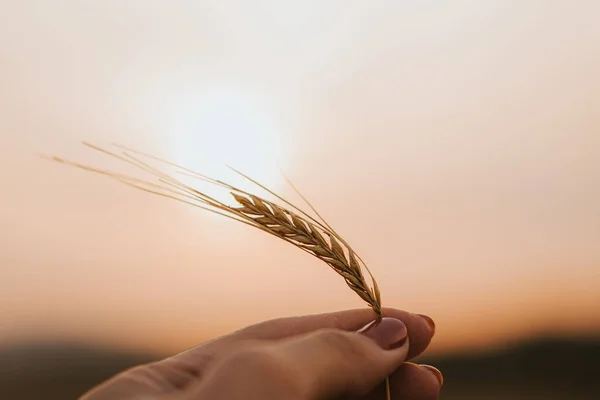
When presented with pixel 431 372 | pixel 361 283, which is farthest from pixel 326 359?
pixel 431 372

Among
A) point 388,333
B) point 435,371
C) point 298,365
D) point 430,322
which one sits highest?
point 298,365

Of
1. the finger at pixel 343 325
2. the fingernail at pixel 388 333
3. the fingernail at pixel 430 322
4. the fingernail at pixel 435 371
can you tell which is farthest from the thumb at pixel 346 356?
the fingernail at pixel 435 371

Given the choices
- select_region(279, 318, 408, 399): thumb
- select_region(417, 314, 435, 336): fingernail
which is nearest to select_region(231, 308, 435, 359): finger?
select_region(417, 314, 435, 336): fingernail

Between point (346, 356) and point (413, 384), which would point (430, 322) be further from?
point (346, 356)

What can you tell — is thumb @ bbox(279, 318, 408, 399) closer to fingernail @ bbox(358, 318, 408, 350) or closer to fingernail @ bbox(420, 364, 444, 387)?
fingernail @ bbox(358, 318, 408, 350)

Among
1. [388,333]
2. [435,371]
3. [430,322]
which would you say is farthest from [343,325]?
[435,371]

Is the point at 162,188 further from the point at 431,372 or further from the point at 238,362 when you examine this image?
the point at 431,372

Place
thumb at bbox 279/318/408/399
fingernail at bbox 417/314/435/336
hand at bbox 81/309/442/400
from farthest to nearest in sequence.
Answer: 1. fingernail at bbox 417/314/435/336
2. thumb at bbox 279/318/408/399
3. hand at bbox 81/309/442/400

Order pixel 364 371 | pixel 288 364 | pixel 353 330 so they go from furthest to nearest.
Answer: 1. pixel 353 330
2. pixel 364 371
3. pixel 288 364
